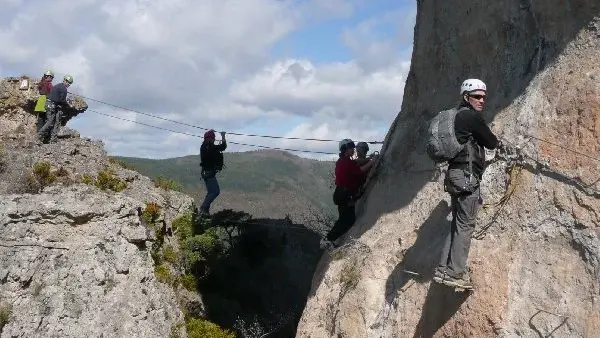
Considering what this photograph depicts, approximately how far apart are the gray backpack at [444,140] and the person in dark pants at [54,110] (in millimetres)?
11752

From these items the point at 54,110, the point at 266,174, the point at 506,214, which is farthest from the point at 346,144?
the point at 266,174

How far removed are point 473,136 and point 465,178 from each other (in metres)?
0.51

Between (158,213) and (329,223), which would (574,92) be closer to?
(158,213)

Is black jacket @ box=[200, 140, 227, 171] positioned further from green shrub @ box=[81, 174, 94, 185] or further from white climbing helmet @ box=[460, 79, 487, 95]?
white climbing helmet @ box=[460, 79, 487, 95]

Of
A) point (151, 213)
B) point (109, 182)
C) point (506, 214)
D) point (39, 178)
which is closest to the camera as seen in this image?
point (506, 214)

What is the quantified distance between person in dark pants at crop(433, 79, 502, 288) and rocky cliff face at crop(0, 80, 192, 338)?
6919mm

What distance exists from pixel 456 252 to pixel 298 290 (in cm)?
1117

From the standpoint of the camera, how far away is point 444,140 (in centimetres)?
741

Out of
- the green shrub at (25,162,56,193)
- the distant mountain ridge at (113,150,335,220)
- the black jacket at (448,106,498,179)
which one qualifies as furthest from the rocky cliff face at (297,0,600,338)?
the distant mountain ridge at (113,150,335,220)

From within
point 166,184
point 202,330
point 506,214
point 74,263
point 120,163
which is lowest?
point 202,330

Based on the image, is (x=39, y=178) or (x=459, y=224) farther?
(x=39, y=178)

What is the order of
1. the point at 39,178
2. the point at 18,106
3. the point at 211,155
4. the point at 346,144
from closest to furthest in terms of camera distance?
1. the point at 346,144
2. the point at 39,178
3. the point at 211,155
4. the point at 18,106

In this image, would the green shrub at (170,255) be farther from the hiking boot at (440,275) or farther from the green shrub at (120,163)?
the hiking boot at (440,275)

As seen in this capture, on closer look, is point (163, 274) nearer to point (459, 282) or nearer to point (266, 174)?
point (459, 282)
